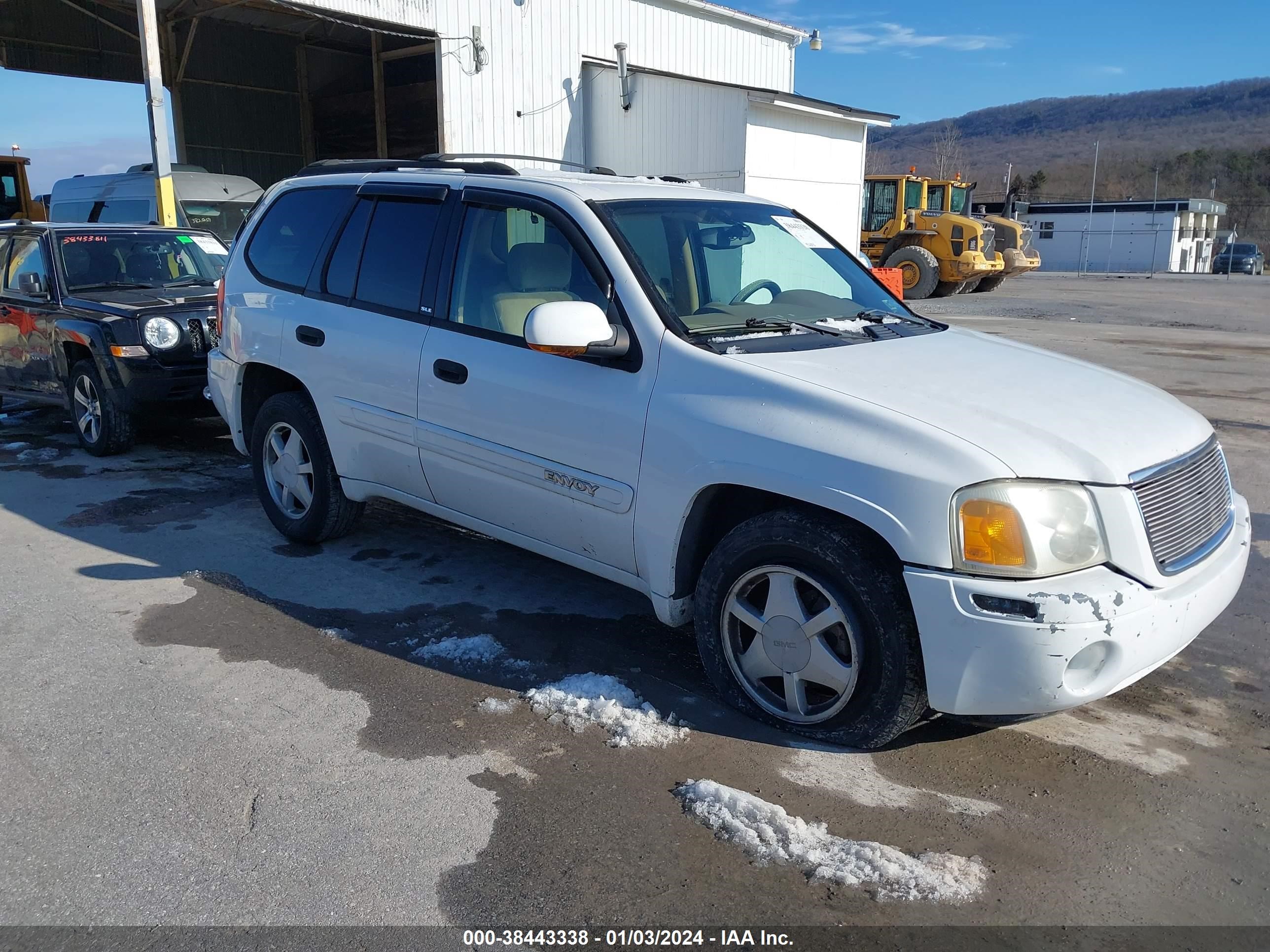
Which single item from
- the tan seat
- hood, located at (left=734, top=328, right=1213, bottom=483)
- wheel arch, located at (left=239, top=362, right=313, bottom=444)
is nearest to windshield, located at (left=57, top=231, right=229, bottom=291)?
wheel arch, located at (left=239, top=362, right=313, bottom=444)

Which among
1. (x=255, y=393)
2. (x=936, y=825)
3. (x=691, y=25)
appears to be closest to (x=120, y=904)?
(x=936, y=825)

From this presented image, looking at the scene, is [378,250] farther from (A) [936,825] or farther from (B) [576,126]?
(B) [576,126]

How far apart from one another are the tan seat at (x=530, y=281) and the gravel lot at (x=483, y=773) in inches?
52.8

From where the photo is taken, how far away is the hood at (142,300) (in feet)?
24.4

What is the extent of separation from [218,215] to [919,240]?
690 inches

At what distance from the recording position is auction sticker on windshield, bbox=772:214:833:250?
4.70 metres

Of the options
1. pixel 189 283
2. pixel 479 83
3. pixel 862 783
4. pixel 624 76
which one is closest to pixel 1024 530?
pixel 862 783

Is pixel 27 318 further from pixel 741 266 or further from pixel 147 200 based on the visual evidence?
pixel 147 200

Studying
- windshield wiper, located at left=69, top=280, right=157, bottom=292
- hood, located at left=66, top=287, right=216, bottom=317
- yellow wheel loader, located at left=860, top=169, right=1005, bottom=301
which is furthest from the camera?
yellow wheel loader, located at left=860, top=169, right=1005, bottom=301

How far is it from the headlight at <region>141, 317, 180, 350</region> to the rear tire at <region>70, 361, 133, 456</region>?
0.48 m

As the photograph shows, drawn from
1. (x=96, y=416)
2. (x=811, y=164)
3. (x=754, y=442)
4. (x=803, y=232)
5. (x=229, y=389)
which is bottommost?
(x=96, y=416)

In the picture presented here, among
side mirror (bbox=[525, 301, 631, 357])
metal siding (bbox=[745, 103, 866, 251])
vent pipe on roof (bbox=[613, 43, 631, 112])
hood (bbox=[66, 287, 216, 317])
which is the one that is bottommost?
hood (bbox=[66, 287, 216, 317])

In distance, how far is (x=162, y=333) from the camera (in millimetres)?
7336

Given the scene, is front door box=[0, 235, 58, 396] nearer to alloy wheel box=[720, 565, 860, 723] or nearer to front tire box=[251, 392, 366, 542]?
front tire box=[251, 392, 366, 542]
